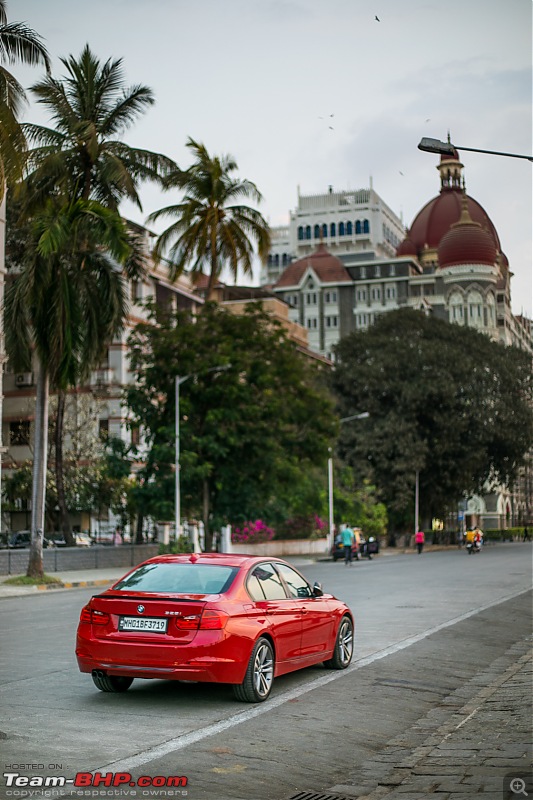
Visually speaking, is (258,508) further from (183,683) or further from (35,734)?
Result: (35,734)

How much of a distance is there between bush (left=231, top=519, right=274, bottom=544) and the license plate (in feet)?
146

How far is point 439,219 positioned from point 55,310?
407 ft

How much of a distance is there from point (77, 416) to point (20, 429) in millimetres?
5648

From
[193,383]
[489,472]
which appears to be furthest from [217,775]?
[489,472]

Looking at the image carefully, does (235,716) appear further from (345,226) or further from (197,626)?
(345,226)

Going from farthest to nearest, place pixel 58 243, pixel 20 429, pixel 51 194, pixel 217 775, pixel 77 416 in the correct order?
pixel 20 429 < pixel 77 416 < pixel 51 194 < pixel 58 243 < pixel 217 775

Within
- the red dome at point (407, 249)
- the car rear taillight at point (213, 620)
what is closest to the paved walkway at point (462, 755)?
the car rear taillight at point (213, 620)

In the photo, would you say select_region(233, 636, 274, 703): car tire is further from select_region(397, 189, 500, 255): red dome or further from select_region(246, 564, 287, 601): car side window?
select_region(397, 189, 500, 255): red dome

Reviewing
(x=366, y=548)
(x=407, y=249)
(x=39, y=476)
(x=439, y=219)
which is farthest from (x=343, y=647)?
(x=439, y=219)

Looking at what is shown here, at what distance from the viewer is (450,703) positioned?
1088cm

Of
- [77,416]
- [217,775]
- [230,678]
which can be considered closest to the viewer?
[217,775]

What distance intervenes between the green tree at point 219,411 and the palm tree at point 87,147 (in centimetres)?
806

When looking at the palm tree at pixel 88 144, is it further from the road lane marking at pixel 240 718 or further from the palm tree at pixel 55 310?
the road lane marking at pixel 240 718

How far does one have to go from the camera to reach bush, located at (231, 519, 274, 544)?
182 feet
